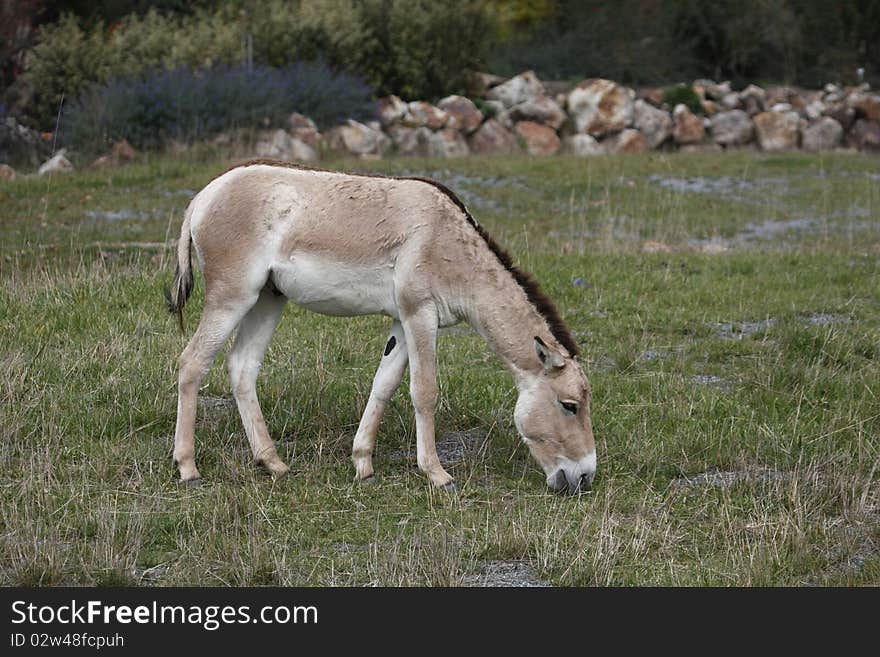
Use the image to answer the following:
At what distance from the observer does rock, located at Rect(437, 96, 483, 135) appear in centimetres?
2131

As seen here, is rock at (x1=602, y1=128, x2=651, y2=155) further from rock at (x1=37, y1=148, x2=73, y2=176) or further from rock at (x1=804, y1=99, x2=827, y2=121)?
rock at (x1=37, y1=148, x2=73, y2=176)

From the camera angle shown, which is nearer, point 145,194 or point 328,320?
point 328,320

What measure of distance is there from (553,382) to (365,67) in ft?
56.2

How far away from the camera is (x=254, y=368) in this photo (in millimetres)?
6738

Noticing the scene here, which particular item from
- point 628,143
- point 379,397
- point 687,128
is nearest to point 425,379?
point 379,397

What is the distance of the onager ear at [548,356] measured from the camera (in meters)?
6.43

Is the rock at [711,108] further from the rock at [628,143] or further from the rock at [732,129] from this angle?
the rock at [628,143]

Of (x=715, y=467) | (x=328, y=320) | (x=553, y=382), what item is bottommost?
(x=328, y=320)

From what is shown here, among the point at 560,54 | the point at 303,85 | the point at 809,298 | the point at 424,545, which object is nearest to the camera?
the point at 424,545

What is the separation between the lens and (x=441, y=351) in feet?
29.2

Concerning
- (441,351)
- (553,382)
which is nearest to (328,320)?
(441,351)

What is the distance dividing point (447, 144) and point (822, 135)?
25.5ft

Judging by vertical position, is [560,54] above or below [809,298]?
below

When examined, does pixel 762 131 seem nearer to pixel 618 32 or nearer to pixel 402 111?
pixel 618 32
